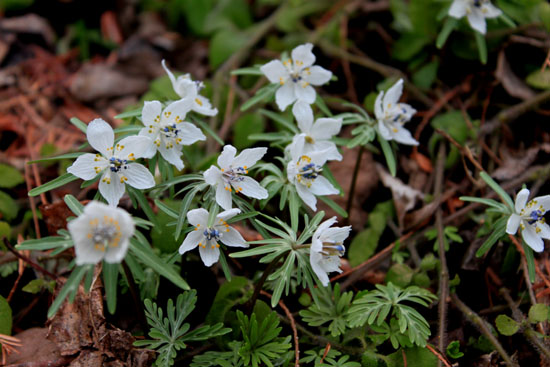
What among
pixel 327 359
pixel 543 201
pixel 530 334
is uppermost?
pixel 543 201

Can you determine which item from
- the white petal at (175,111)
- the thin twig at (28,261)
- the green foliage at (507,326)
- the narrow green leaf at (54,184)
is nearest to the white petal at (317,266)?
the white petal at (175,111)

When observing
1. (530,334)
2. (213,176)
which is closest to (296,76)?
(213,176)

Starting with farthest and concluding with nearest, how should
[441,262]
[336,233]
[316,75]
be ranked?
[316,75], [441,262], [336,233]

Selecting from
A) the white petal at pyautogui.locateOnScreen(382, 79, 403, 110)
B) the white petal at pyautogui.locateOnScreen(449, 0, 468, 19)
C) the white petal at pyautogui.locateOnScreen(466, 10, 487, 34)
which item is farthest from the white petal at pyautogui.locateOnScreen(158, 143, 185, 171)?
the white petal at pyautogui.locateOnScreen(466, 10, 487, 34)

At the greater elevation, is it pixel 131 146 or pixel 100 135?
pixel 100 135

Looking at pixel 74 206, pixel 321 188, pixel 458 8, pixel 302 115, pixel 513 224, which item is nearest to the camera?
pixel 74 206

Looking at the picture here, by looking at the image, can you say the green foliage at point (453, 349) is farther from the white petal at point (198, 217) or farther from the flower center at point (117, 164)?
the flower center at point (117, 164)

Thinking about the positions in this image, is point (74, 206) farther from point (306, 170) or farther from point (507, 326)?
point (507, 326)

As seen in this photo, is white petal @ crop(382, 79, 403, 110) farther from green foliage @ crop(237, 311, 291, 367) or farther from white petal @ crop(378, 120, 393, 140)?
green foliage @ crop(237, 311, 291, 367)
